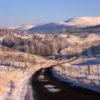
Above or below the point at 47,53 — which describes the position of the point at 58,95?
above

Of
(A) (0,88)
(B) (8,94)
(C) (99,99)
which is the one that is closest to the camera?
(C) (99,99)

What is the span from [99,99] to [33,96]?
5.33 meters

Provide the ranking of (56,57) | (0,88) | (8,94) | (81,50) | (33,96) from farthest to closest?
(81,50) < (56,57) < (0,88) < (8,94) < (33,96)

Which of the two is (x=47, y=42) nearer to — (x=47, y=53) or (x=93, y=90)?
(x=47, y=53)

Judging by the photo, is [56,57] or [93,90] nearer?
[93,90]

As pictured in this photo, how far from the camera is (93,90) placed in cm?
3666

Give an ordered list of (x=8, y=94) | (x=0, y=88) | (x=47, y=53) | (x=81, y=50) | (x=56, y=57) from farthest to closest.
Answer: (x=81, y=50)
(x=47, y=53)
(x=56, y=57)
(x=0, y=88)
(x=8, y=94)

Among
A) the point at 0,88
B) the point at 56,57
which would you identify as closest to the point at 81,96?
the point at 0,88

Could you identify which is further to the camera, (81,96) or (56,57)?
(56,57)

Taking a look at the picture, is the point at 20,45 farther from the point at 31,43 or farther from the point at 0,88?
the point at 0,88

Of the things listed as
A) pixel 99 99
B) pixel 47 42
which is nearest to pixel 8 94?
pixel 99 99

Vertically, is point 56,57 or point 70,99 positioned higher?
point 70,99

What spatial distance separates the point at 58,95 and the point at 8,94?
4555 mm

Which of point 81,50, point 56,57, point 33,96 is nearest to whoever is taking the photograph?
point 33,96
